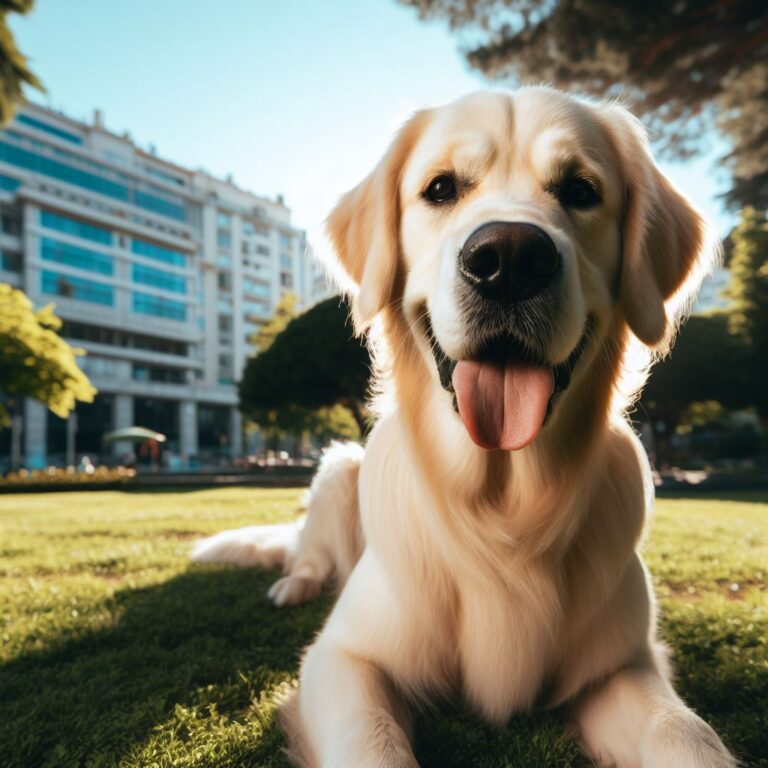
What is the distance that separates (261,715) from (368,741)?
562 mm

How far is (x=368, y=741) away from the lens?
4.59 ft

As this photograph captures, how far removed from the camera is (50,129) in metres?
47.6

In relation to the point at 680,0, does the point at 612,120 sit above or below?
below

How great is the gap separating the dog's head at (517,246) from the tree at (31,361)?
17.6 metres

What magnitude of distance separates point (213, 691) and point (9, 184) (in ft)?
168

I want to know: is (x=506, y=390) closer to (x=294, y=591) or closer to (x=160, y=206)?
(x=294, y=591)

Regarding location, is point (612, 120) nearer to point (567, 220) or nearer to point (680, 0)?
point (567, 220)

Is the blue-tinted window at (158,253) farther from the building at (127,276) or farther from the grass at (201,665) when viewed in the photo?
the grass at (201,665)

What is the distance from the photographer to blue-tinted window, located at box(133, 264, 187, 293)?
48812 millimetres

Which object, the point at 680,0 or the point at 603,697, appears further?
the point at 680,0

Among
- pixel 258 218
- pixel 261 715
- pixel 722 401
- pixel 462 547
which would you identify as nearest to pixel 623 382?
pixel 462 547

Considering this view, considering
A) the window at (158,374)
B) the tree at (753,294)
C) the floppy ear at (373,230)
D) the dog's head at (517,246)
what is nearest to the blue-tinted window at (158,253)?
the window at (158,374)

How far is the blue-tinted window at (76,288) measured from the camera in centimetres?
4288

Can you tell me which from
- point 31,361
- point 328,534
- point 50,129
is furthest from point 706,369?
point 50,129
